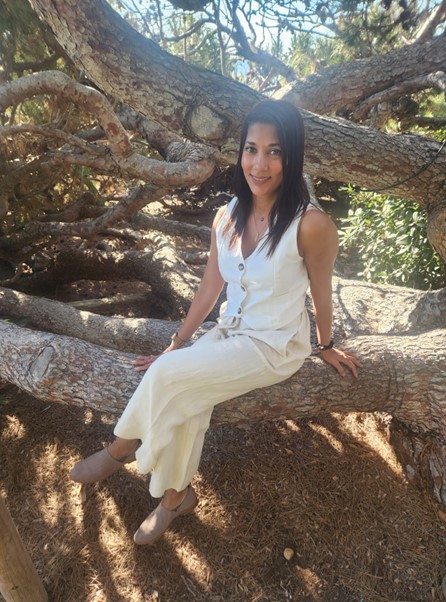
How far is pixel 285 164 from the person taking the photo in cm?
149

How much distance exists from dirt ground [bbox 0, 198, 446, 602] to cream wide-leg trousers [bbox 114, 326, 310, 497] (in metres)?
0.54

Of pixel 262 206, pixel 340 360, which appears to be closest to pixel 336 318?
pixel 340 360

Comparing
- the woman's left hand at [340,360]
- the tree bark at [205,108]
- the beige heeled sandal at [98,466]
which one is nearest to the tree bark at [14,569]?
the beige heeled sandal at [98,466]

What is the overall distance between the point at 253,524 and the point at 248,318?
44.1 inches

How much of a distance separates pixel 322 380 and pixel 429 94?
4344mm

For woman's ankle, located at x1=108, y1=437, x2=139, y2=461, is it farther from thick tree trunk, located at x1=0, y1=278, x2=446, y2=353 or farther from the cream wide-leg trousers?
thick tree trunk, located at x1=0, y1=278, x2=446, y2=353

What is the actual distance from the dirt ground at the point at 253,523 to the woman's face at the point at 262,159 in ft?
5.19

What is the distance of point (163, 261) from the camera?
12.4 feet

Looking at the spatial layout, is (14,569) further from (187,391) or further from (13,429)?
(13,429)

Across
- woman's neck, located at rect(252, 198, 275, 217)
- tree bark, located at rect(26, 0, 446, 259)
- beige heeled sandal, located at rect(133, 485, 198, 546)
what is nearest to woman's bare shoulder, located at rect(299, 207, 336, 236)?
woman's neck, located at rect(252, 198, 275, 217)

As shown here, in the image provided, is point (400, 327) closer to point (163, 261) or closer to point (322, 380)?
point (322, 380)

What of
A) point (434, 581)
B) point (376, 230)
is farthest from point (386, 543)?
point (376, 230)

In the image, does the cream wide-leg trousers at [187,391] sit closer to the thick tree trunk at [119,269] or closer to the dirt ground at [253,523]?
A: the dirt ground at [253,523]

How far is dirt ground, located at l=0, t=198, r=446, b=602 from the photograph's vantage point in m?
1.80
